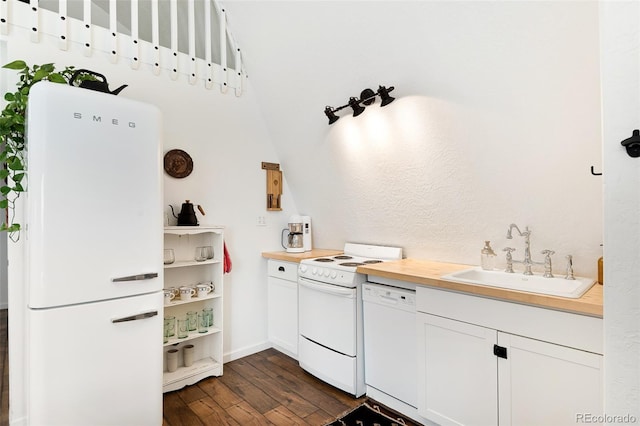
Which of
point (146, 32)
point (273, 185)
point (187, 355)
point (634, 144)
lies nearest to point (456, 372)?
point (634, 144)

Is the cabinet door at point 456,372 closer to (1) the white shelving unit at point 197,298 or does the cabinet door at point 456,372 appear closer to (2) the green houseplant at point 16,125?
(1) the white shelving unit at point 197,298

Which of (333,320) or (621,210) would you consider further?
(333,320)

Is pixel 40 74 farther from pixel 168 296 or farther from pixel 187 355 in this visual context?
pixel 187 355

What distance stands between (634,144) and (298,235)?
2739mm

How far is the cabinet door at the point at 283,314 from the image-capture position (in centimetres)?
290

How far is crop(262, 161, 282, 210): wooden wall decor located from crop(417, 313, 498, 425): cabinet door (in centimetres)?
182

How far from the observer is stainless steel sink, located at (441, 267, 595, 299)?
5.26 feet

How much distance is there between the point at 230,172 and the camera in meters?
2.96

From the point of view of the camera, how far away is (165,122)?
101 inches

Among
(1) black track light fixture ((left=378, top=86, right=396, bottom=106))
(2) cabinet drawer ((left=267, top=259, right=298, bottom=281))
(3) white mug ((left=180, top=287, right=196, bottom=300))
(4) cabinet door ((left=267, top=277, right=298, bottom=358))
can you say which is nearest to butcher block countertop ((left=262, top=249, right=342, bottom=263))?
(2) cabinet drawer ((left=267, top=259, right=298, bottom=281))

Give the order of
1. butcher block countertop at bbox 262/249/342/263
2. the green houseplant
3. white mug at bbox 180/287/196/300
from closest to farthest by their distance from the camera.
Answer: the green houseplant < white mug at bbox 180/287/196/300 < butcher block countertop at bbox 262/249/342/263

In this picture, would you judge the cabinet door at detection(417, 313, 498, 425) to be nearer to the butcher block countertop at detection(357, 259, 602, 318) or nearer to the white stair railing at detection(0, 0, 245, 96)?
the butcher block countertop at detection(357, 259, 602, 318)

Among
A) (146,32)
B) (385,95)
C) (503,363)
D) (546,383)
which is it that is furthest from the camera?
(146,32)

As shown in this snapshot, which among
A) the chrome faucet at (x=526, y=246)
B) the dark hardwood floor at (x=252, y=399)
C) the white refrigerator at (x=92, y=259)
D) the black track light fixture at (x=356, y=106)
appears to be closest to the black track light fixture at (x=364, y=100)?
the black track light fixture at (x=356, y=106)
